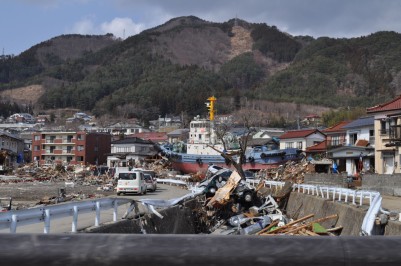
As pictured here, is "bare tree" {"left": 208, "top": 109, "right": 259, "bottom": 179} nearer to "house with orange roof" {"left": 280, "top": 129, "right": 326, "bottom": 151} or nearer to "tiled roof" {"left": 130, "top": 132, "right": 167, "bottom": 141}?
"house with orange roof" {"left": 280, "top": 129, "right": 326, "bottom": 151}

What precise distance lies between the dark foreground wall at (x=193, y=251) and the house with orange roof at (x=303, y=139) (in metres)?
67.4

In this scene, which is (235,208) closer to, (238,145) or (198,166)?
(198,166)

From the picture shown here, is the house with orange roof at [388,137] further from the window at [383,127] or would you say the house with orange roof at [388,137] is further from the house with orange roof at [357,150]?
the house with orange roof at [357,150]

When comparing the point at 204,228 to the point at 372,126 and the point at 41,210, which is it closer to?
the point at 41,210

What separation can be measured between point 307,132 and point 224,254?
69.0 meters

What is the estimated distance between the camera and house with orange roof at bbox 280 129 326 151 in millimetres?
69125

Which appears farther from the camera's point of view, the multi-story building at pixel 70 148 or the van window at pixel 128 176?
the multi-story building at pixel 70 148

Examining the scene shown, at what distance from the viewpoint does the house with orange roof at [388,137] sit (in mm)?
36469

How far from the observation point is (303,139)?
69812 mm

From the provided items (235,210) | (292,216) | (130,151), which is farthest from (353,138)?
(130,151)

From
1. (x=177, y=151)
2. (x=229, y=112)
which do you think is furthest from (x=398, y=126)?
(x=229, y=112)

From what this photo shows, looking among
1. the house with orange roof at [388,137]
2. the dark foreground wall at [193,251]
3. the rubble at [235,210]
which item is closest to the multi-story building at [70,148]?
the house with orange roof at [388,137]

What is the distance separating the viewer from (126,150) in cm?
9050

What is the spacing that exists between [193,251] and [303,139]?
6920 cm
